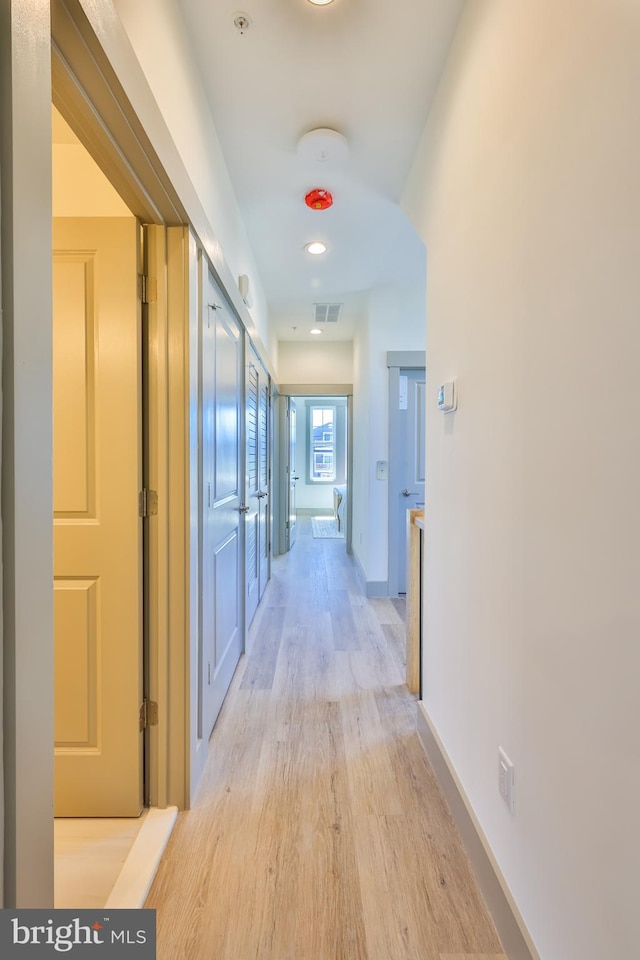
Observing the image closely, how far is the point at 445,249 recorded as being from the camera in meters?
1.69

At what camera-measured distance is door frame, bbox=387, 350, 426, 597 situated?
13.0 feet

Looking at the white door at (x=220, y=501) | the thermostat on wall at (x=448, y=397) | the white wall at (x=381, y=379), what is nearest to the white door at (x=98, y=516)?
the white door at (x=220, y=501)

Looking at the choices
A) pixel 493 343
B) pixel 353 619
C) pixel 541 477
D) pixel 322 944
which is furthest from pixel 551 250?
pixel 353 619

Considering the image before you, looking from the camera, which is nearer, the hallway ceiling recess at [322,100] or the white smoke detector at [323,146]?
the hallway ceiling recess at [322,100]

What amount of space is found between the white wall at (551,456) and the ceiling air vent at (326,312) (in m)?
2.90

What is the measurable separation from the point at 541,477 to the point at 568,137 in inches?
25.6

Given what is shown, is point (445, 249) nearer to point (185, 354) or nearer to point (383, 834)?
point (185, 354)

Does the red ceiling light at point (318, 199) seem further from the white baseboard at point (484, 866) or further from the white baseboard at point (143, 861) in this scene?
the white baseboard at point (143, 861)

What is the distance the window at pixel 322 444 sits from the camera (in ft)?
33.7

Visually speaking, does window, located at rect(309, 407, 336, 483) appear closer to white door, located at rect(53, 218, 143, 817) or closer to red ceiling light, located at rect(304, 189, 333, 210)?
red ceiling light, located at rect(304, 189, 333, 210)

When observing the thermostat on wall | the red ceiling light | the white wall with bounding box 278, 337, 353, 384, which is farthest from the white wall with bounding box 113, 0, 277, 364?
the white wall with bounding box 278, 337, 353, 384

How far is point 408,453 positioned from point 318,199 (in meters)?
2.23

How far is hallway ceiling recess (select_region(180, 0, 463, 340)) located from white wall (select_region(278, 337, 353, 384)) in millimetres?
2393

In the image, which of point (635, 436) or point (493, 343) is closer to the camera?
point (635, 436)
